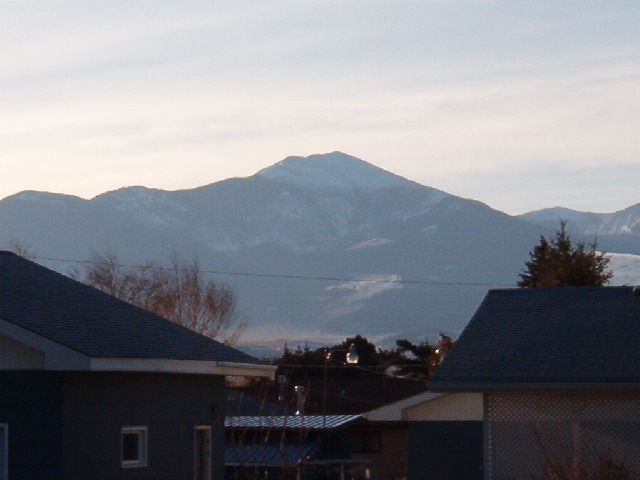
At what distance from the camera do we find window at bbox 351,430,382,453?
4778 centimetres

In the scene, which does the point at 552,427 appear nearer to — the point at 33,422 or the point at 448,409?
the point at 33,422

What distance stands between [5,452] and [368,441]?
3064cm

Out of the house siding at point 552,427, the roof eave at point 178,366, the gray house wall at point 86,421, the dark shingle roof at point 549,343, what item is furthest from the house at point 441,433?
the gray house wall at point 86,421

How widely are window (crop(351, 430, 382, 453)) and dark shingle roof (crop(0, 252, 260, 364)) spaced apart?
80.4 feet

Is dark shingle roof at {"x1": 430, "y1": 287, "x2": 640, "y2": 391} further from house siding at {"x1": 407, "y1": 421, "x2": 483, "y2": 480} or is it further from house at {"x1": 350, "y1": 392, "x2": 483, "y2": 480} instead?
house siding at {"x1": 407, "y1": 421, "x2": 483, "y2": 480}

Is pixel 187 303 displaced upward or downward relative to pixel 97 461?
upward

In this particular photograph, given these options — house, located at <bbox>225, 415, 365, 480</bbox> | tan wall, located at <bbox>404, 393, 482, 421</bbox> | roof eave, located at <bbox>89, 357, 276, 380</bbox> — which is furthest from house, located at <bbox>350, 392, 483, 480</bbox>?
roof eave, located at <bbox>89, 357, 276, 380</bbox>

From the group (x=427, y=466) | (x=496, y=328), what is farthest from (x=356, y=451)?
(x=496, y=328)

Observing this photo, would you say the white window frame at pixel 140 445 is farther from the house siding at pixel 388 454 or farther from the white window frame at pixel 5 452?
the house siding at pixel 388 454

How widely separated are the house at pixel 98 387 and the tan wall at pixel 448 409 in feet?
50.6

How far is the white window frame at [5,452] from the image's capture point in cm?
1847

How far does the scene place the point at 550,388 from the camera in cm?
2353

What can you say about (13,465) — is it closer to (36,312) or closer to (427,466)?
(36,312)

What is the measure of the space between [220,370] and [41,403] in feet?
14.1
